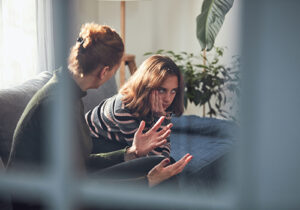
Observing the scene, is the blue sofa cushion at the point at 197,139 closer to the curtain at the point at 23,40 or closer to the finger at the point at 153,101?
the finger at the point at 153,101

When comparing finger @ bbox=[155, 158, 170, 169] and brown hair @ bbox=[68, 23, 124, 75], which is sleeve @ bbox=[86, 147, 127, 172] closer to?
finger @ bbox=[155, 158, 170, 169]

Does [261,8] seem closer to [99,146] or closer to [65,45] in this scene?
[65,45]

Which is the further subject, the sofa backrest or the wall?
the sofa backrest

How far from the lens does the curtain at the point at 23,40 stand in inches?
35.8

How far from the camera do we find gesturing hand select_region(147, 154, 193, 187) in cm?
78

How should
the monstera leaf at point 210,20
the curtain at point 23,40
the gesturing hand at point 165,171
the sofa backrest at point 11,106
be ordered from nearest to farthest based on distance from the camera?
the monstera leaf at point 210,20, the gesturing hand at point 165,171, the curtain at point 23,40, the sofa backrest at point 11,106

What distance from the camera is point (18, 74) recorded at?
1.30m

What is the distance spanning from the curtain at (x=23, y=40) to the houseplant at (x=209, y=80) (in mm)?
302

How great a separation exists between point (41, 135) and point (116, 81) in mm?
234

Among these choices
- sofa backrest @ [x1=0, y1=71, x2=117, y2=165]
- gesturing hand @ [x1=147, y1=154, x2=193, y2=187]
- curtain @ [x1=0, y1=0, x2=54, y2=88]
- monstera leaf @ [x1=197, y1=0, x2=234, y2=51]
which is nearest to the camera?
monstera leaf @ [x1=197, y1=0, x2=234, y2=51]

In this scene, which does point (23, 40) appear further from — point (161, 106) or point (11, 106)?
point (161, 106)

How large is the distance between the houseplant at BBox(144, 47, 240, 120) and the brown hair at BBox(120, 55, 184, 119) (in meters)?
0.01

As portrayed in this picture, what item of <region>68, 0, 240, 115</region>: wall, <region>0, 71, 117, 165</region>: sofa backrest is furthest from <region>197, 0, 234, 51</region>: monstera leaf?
<region>0, 71, 117, 165</region>: sofa backrest

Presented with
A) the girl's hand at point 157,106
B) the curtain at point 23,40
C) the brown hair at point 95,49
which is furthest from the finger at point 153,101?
the curtain at point 23,40
